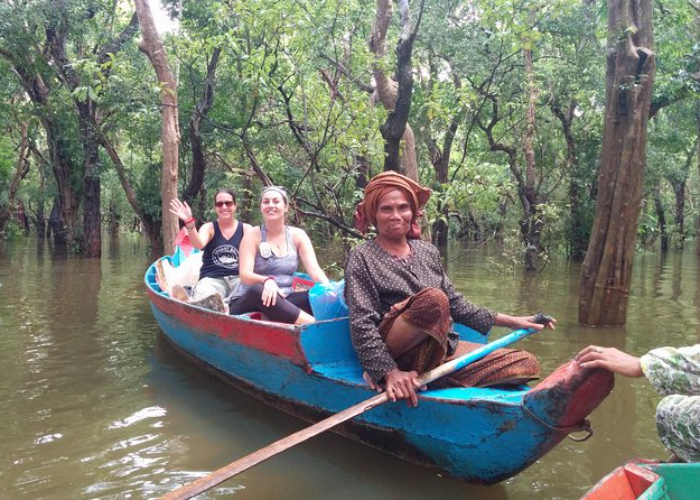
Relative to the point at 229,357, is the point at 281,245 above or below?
above

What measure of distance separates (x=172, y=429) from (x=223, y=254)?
2054mm

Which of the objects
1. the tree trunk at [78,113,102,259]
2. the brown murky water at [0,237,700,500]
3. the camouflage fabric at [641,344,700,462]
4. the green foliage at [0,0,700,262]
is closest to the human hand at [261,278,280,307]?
the brown murky water at [0,237,700,500]

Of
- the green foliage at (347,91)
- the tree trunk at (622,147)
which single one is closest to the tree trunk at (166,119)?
the green foliage at (347,91)

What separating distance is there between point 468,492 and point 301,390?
1.22 m

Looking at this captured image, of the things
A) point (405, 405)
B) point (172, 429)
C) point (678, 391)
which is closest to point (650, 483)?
point (678, 391)

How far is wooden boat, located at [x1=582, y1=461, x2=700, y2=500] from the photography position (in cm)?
182

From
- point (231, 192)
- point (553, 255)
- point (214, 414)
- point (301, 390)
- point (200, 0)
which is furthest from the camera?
point (553, 255)

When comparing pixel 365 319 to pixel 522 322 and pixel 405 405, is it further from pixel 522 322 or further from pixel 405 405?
pixel 522 322

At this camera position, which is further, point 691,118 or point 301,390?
point 691,118

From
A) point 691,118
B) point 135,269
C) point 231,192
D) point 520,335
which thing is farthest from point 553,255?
point 520,335

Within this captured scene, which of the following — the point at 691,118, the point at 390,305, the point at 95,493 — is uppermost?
the point at 691,118

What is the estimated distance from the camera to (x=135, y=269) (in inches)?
561

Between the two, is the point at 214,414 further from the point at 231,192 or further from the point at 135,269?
the point at 135,269

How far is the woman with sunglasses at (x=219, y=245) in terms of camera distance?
5434 millimetres
